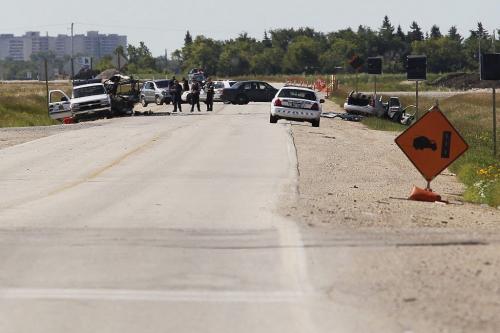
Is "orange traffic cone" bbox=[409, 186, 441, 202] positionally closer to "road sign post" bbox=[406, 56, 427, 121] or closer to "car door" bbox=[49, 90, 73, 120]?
"road sign post" bbox=[406, 56, 427, 121]

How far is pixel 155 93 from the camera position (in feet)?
214

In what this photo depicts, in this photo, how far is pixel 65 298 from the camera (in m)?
9.00

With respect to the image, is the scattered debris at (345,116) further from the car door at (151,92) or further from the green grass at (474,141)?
the car door at (151,92)

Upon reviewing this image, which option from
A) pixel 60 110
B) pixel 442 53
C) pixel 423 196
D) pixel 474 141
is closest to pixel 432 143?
pixel 423 196

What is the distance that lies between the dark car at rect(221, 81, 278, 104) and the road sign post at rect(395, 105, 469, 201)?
47369mm

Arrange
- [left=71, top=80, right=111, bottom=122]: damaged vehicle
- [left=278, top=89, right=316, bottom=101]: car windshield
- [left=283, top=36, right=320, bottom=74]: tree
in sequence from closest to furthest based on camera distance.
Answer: [left=278, top=89, right=316, bottom=101]: car windshield
[left=71, top=80, right=111, bottom=122]: damaged vehicle
[left=283, top=36, right=320, bottom=74]: tree

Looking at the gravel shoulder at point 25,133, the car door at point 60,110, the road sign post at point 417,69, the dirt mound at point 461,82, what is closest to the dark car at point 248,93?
the car door at point 60,110

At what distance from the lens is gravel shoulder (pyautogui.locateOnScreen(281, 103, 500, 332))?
28.1 ft

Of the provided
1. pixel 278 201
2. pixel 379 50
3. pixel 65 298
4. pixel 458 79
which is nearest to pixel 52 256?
pixel 65 298

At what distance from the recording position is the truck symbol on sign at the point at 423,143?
1733 cm

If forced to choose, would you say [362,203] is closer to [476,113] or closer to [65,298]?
[65,298]

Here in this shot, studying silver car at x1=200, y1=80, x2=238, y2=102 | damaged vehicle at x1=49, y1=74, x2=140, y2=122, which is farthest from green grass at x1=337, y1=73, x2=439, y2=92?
damaged vehicle at x1=49, y1=74, x2=140, y2=122

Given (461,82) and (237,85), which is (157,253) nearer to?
(237,85)

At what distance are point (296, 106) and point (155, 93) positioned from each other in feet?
88.5
